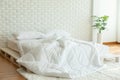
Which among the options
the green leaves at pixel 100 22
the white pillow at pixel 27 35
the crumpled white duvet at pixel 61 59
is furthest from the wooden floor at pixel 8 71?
the green leaves at pixel 100 22

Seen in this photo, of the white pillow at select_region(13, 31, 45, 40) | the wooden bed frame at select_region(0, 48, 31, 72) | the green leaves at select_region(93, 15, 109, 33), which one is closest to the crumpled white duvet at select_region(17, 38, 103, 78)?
the wooden bed frame at select_region(0, 48, 31, 72)

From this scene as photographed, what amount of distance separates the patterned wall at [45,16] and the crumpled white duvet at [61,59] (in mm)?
1430

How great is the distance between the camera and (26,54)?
3.96m

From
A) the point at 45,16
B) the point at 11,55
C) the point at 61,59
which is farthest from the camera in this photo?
the point at 45,16

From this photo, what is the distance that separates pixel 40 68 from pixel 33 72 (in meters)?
0.16

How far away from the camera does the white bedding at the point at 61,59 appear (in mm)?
3607

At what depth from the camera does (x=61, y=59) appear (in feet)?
12.4

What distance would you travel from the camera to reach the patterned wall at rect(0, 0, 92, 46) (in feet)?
17.8

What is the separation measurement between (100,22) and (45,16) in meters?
1.63

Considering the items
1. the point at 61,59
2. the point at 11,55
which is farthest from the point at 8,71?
the point at 61,59

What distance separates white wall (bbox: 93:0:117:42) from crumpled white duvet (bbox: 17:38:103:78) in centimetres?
283

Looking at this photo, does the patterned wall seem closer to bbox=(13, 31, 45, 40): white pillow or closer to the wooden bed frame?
the wooden bed frame

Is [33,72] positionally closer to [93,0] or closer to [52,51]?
[52,51]

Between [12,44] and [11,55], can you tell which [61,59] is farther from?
[12,44]
